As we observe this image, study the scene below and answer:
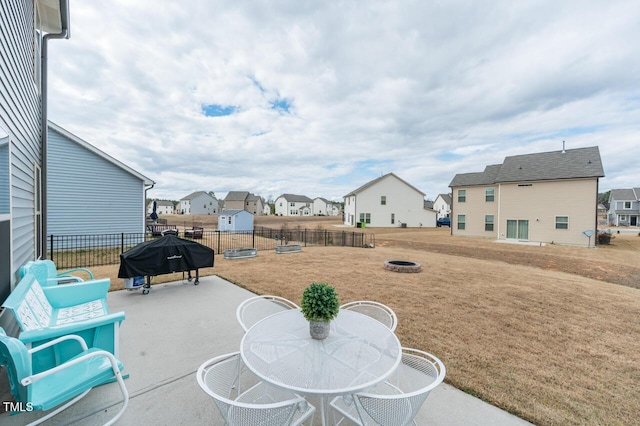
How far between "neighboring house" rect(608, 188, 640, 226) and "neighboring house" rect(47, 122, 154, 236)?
7067 centimetres

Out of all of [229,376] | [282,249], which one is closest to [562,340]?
[229,376]

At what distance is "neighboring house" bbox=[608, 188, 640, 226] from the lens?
44.0m

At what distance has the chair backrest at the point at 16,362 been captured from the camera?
5.80 ft

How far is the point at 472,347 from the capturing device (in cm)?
376

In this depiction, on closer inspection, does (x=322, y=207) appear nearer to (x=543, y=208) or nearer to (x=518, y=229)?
(x=518, y=229)

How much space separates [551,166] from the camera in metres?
19.6

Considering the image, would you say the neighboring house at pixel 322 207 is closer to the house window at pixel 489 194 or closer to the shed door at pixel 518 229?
the house window at pixel 489 194

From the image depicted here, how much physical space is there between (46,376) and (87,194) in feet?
47.0

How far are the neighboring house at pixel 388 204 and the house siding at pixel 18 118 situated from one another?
30855 millimetres

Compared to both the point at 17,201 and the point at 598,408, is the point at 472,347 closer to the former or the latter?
the point at 598,408

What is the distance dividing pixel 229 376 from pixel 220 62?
11673mm

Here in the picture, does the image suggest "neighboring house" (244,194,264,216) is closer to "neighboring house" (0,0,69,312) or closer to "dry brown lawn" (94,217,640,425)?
"dry brown lawn" (94,217,640,425)

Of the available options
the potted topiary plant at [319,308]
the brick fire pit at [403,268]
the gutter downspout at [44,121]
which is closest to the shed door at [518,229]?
the brick fire pit at [403,268]

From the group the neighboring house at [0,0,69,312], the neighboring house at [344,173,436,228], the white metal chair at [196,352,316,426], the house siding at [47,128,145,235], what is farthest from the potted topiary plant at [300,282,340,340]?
the neighboring house at [344,173,436,228]
